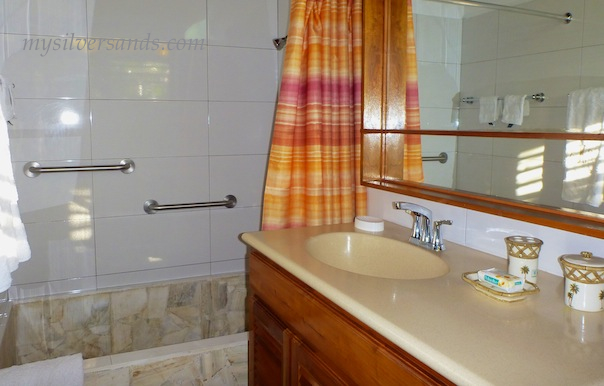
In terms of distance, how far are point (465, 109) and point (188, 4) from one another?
158cm

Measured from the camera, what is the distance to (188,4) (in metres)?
2.49

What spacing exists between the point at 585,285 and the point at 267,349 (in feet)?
3.09

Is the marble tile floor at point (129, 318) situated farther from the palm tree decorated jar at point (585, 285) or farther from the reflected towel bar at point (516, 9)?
the palm tree decorated jar at point (585, 285)

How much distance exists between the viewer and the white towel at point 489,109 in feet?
4.56

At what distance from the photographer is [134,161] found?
2.46 m

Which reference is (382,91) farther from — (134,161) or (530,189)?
(134,161)

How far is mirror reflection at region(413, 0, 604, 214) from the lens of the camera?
1.14 meters

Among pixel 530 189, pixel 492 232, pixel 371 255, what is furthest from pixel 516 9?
pixel 371 255

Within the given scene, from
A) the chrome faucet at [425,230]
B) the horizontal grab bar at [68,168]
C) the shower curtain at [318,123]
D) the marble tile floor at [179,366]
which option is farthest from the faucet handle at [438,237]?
the horizontal grab bar at [68,168]

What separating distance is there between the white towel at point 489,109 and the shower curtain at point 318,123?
1.88ft

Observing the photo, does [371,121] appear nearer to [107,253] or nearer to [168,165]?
[168,165]

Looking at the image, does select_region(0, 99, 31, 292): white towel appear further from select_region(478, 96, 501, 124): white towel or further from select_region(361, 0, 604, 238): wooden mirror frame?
select_region(478, 96, 501, 124): white towel

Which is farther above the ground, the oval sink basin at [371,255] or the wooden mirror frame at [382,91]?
the wooden mirror frame at [382,91]

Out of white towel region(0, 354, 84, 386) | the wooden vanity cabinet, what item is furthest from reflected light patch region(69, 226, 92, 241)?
the wooden vanity cabinet
